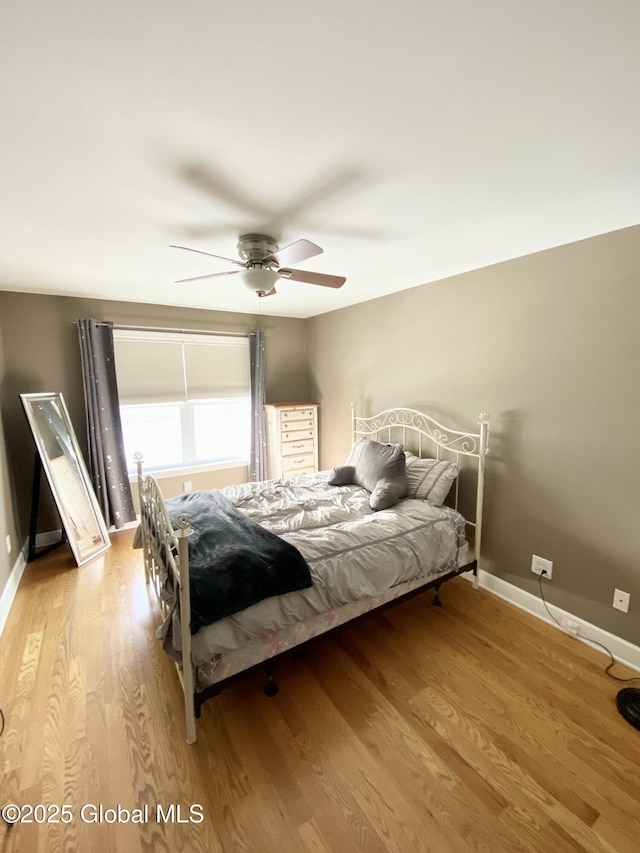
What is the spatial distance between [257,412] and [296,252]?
9.24 feet

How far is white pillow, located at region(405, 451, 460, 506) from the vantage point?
105 inches

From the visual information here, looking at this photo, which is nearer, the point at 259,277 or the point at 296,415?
the point at 259,277

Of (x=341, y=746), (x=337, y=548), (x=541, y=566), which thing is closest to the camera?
(x=341, y=746)

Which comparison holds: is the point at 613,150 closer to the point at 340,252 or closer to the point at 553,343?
the point at 553,343

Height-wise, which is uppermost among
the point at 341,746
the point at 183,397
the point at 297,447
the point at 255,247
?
the point at 255,247

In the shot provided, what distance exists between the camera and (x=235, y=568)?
168 centimetres

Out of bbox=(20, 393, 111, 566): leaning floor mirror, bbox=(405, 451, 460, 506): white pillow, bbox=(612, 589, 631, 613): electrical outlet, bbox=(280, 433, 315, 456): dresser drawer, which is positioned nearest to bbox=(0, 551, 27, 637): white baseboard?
bbox=(20, 393, 111, 566): leaning floor mirror

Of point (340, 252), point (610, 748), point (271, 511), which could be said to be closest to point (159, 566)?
point (271, 511)

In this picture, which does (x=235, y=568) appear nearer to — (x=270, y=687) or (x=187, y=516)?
(x=187, y=516)

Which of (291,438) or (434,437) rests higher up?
(434,437)

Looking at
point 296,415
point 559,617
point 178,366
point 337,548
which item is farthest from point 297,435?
point 559,617

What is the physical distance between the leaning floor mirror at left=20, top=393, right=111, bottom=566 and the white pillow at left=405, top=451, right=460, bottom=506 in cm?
→ 290

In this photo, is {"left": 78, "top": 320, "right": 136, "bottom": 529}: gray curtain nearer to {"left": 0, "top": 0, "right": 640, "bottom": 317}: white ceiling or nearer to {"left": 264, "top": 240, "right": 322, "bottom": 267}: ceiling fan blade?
{"left": 0, "top": 0, "right": 640, "bottom": 317}: white ceiling

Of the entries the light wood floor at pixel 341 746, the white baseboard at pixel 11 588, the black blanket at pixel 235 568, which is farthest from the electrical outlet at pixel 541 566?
the white baseboard at pixel 11 588
